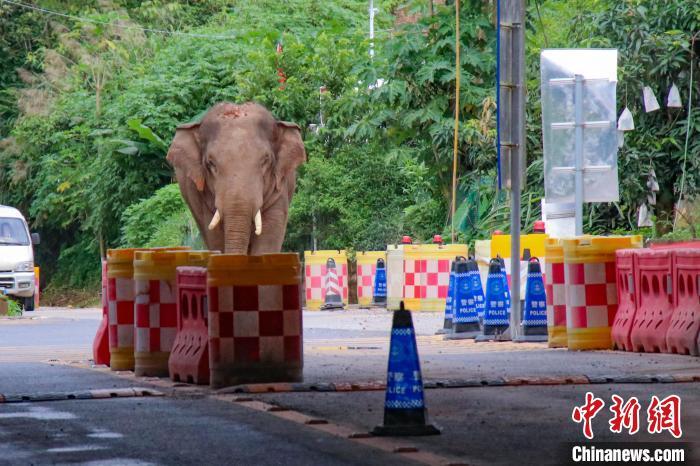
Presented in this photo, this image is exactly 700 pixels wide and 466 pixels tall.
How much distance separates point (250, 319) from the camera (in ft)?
37.8

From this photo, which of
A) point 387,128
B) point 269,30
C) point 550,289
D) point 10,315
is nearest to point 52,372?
point 550,289

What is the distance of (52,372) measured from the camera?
45.2 feet

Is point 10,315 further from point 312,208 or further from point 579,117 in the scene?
point 579,117

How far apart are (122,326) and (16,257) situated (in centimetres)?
2261

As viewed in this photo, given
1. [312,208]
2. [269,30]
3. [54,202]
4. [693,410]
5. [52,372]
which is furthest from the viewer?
[54,202]

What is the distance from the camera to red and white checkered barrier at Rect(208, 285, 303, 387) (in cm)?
1149

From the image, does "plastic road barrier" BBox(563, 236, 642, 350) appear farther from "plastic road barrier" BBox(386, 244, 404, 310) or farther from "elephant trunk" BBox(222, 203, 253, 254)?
"plastic road barrier" BBox(386, 244, 404, 310)

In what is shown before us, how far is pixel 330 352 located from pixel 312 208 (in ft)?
69.9

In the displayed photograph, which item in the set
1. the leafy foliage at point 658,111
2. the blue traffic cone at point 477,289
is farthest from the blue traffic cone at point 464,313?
the leafy foliage at point 658,111

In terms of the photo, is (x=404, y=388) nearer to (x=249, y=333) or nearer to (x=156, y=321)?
(x=249, y=333)

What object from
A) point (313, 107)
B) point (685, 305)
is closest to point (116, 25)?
point (313, 107)

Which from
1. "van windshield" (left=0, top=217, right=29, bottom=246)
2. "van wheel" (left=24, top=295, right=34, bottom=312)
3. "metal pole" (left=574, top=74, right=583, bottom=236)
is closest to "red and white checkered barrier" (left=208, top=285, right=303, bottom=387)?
"metal pole" (left=574, top=74, right=583, bottom=236)

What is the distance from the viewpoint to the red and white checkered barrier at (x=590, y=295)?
1560 centimetres

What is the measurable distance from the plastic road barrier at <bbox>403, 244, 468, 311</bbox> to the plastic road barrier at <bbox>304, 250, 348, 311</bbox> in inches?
152
